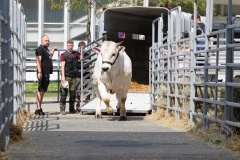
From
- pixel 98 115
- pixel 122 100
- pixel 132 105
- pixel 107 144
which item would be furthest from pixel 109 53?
pixel 107 144

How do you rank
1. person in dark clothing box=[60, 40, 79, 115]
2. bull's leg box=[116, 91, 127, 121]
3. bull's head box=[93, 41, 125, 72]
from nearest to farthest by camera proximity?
bull's head box=[93, 41, 125, 72] → bull's leg box=[116, 91, 127, 121] → person in dark clothing box=[60, 40, 79, 115]

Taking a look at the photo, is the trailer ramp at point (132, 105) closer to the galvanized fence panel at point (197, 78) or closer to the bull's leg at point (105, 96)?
the galvanized fence panel at point (197, 78)

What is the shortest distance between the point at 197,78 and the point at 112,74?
382cm

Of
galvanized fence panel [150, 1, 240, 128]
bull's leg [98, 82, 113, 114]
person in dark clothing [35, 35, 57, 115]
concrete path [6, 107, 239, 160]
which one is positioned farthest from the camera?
person in dark clothing [35, 35, 57, 115]

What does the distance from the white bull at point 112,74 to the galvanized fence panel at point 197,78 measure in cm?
93

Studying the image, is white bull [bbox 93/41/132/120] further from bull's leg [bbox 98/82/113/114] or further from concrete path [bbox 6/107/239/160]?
concrete path [bbox 6/107/239/160]

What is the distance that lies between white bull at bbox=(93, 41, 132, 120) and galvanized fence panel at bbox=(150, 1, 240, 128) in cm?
93

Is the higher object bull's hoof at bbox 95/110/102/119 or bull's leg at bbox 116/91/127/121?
bull's leg at bbox 116/91/127/121

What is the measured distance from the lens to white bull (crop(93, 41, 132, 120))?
58.3 feet

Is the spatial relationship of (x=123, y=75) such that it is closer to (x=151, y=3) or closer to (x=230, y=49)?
(x=230, y=49)

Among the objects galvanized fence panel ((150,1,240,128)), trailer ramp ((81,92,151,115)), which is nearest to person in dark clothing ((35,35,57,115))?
trailer ramp ((81,92,151,115))

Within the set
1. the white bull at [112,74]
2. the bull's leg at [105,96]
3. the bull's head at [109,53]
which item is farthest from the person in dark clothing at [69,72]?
the bull's head at [109,53]

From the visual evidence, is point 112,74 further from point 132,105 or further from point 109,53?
point 132,105

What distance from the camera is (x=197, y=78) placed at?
584 inches
